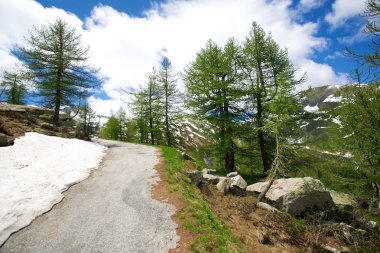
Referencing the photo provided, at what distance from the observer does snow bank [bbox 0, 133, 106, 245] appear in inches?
296

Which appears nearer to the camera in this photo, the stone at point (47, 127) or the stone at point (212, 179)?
the stone at point (212, 179)

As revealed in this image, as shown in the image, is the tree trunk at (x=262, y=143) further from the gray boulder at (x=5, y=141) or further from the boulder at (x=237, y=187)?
the gray boulder at (x=5, y=141)

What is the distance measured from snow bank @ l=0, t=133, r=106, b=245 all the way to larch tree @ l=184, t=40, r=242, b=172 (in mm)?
9340

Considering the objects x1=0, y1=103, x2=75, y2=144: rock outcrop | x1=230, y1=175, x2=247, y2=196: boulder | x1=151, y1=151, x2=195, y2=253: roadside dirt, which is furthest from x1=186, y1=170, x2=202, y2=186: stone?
x1=0, y1=103, x2=75, y2=144: rock outcrop

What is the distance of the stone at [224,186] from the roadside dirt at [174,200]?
3525 millimetres

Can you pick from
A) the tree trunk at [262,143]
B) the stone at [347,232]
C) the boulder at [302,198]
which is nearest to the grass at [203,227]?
the boulder at [302,198]

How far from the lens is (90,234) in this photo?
6.63 m

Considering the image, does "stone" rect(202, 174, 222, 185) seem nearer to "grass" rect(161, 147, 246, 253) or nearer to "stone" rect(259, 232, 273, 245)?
"grass" rect(161, 147, 246, 253)

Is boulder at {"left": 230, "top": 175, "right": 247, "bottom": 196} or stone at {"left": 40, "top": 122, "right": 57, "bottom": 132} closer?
boulder at {"left": 230, "top": 175, "right": 247, "bottom": 196}

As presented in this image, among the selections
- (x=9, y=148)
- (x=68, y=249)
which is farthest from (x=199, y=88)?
(x=68, y=249)

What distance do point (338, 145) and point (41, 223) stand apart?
17.4 m

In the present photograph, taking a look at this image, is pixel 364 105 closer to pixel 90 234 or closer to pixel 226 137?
pixel 226 137

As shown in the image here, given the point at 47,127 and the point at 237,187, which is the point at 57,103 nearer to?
the point at 47,127

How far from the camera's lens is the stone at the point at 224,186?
1326 centimetres
